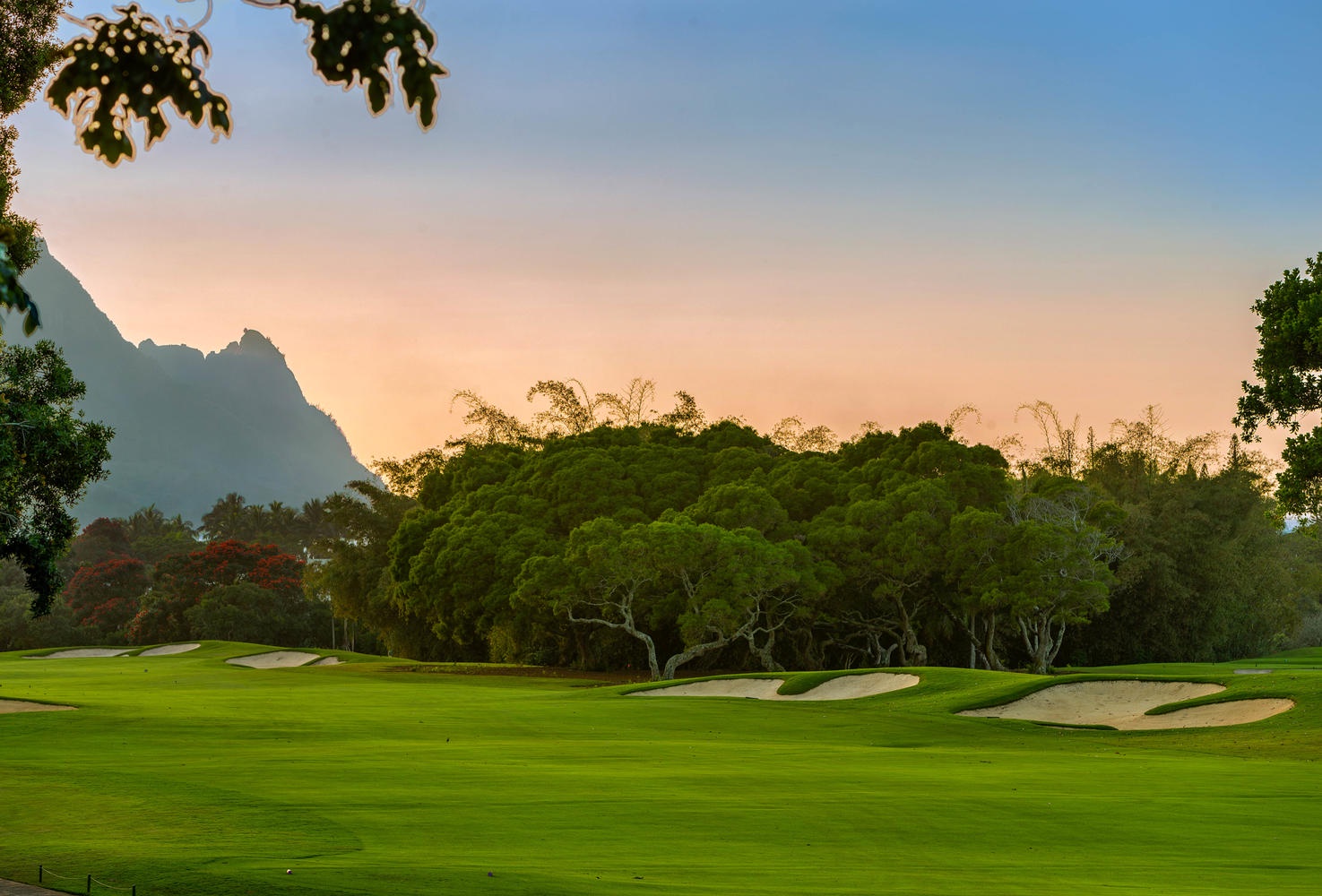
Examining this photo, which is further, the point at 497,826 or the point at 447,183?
the point at 447,183

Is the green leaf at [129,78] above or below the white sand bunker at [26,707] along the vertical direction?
above

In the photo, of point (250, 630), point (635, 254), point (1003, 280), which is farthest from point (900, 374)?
point (250, 630)

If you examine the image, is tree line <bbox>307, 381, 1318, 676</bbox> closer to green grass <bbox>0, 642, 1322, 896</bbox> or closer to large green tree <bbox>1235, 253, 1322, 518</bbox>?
large green tree <bbox>1235, 253, 1322, 518</bbox>

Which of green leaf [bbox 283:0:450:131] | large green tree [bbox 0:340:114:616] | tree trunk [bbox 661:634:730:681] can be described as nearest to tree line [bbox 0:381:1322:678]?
tree trunk [bbox 661:634:730:681]

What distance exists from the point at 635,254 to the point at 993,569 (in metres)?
20.6

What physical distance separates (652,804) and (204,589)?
261ft

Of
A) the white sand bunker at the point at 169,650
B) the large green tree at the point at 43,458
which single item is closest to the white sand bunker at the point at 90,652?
the white sand bunker at the point at 169,650

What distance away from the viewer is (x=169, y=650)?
7488 centimetres

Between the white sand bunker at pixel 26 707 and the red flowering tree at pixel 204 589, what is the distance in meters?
52.9

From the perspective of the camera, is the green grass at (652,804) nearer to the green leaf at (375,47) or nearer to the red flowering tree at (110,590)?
the green leaf at (375,47)

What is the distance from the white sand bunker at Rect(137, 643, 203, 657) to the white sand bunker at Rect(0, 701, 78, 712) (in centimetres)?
4266

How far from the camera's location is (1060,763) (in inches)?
825

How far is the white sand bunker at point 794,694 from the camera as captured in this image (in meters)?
37.6

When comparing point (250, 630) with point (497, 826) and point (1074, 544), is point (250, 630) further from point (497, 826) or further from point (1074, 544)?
point (497, 826)
